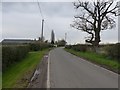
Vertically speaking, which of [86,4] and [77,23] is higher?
[86,4]

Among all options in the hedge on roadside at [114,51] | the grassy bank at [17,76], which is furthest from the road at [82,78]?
the hedge on roadside at [114,51]

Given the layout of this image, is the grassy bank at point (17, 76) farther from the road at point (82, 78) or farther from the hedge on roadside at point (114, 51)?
the hedge on roadside at point (114, 51)

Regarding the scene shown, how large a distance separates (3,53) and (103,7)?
41.0 m

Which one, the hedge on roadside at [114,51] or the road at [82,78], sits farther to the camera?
the hedge on roadside at [114,51]

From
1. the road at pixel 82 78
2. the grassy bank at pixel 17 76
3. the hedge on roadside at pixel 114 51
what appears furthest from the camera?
the hedge on roadside at pixel 114 51

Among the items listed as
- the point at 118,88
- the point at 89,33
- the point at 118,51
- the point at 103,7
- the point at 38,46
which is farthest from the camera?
the point at 38,46

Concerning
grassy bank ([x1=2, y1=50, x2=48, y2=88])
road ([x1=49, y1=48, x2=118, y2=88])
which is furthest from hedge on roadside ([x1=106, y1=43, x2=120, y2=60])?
grassy bank ([x1=2, y1=50, x2=48, y2=88])

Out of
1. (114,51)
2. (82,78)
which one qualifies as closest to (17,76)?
(82,78)

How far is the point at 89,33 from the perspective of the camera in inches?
2559

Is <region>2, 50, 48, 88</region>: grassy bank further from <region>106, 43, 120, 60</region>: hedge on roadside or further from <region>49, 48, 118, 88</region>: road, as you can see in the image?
<region>106, 43, 120, 60</region>: hedge on roadside

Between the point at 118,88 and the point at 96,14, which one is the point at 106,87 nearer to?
the point at 118,88

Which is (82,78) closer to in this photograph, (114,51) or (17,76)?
(17,76)

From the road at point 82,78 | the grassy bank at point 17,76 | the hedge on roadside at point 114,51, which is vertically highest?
the hedge on roadside at point 114,51

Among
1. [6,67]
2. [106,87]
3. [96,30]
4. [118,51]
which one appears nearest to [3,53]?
[6,67]
